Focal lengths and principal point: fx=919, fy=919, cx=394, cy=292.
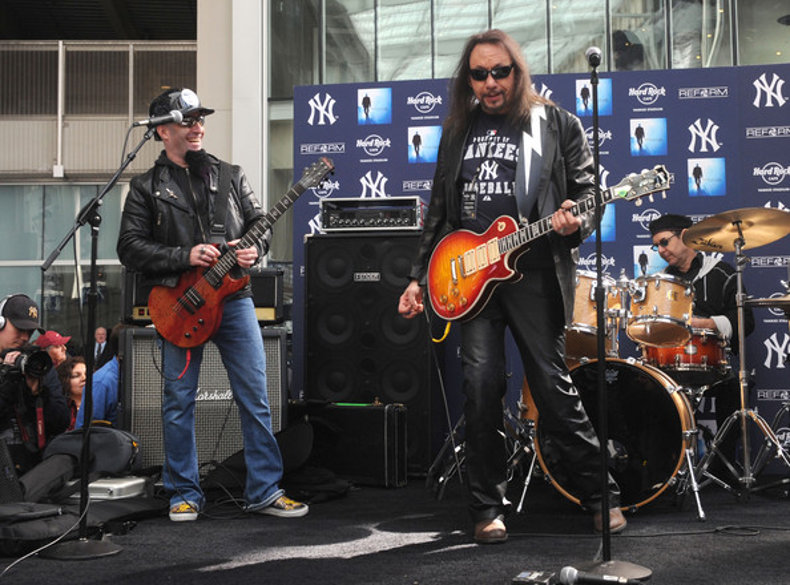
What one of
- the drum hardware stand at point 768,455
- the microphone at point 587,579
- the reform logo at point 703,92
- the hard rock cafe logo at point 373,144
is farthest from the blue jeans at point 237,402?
the reform logo at point 703,92

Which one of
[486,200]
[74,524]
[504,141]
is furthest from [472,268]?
[74,524]

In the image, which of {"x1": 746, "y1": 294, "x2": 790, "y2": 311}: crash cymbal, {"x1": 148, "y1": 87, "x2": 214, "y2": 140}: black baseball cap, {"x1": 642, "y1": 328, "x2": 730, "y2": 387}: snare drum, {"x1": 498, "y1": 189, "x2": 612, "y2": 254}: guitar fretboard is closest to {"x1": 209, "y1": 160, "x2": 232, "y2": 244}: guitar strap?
{"x1": 148, "y1": 87, "x2": 214, "y2": 140}: black baseball cap

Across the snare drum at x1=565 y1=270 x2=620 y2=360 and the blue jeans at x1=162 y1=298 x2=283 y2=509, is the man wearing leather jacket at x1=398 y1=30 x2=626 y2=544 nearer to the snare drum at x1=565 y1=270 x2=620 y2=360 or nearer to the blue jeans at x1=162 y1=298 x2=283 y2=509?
the snare drum at x1=565 y1=270 x2=620 y2=360

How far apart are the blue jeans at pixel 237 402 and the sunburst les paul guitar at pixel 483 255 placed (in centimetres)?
101

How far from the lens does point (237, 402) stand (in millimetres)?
4402

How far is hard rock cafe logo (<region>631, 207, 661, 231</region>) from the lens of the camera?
22.1ft

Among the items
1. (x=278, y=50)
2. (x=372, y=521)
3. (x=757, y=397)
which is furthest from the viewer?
(x=278, y=50)

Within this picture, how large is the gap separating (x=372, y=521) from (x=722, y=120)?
420 cm

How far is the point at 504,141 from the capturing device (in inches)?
148

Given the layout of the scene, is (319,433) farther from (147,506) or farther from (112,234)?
(112,234)

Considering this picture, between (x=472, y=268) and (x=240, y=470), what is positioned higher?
(x=472, y=268)

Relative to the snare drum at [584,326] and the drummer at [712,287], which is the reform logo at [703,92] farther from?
the snare drum at [584,326]

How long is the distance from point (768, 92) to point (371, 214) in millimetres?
3078

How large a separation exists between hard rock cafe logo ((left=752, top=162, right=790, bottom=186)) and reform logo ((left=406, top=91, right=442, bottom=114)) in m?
2.44
